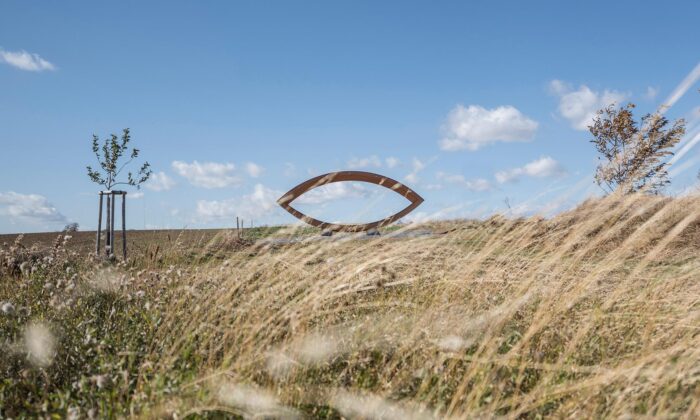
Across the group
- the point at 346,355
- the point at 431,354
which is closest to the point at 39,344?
the point at 346,355

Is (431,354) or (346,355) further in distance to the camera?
(346,355)

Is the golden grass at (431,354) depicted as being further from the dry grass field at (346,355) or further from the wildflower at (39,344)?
the wildflower at (39,344)

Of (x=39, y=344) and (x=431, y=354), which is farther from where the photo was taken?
(x=39, y=344)

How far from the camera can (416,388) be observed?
3184 millimetres

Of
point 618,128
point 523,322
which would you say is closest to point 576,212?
point 523,322

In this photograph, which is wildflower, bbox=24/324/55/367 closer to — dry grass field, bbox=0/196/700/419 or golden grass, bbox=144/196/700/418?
dry grass field, bbox=0/196/700/419

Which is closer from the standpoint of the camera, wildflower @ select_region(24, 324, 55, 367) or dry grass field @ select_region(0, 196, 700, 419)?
dry grass field @ select_region(0, 196, 700, 419)

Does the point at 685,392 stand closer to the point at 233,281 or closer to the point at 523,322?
the point at 523,322

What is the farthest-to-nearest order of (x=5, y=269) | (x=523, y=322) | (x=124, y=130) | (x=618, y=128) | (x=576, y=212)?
1. (x=618, y=128)
2. (x=124, y=130)
3. (x=576, y=212)
4. (x=5, y=269)
5. (x=523, y=322)

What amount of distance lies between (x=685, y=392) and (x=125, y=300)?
14.1 feet

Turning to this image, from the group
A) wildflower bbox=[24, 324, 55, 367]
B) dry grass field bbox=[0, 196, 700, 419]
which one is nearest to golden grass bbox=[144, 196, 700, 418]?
dry grass field bbox=[0, 196, 700, 419]

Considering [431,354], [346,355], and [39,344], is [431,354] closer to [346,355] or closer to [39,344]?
[346,355]

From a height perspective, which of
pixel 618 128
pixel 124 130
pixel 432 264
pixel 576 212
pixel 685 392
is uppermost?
pixel 618 128

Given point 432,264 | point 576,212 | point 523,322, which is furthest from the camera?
point 576,212
